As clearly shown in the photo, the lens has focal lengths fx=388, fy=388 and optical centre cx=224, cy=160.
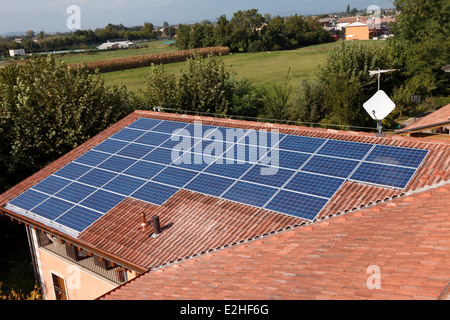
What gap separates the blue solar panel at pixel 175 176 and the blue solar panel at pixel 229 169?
2.48 ft

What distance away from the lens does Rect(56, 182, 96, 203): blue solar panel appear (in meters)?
15.8

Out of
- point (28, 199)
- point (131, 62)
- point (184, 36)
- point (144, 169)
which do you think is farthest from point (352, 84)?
point (184, 36)

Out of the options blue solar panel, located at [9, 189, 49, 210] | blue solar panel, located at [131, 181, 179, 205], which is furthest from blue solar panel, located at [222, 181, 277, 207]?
blue solar panel, located at [9, 189, 49, 210]

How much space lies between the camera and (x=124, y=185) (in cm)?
1590

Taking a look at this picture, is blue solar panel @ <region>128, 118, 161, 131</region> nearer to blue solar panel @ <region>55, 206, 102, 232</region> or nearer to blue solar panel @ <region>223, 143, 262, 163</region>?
blue solar panel @ <region>223, 143, 262, 163</region>

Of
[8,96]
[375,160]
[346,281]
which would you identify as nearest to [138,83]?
[8,96]

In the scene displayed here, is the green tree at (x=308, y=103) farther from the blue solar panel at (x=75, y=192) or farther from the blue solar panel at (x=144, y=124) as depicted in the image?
the blue solar panel at (x=75, y=192)

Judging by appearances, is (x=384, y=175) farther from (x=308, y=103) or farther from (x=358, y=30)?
(x=358, y=30)

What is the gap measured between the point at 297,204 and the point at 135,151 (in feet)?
29.0

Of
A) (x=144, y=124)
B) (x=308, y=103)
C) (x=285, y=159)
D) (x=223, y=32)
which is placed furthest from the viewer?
(x=223, y=32)

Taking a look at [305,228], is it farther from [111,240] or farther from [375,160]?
[111,240]

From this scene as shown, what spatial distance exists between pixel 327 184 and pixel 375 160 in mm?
2089

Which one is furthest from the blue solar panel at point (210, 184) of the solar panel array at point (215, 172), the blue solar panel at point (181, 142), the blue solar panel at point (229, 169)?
the blue solar panel at point (181, 142)
